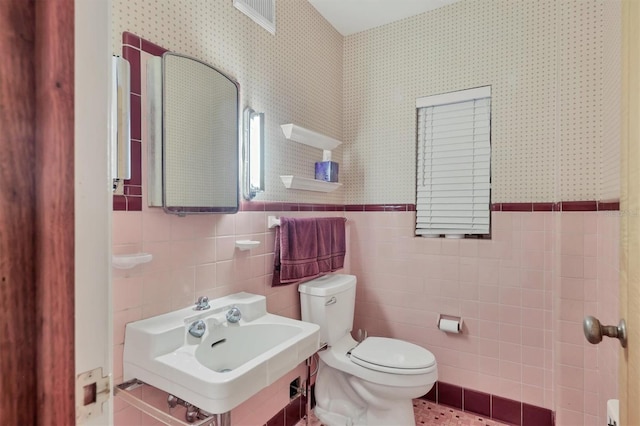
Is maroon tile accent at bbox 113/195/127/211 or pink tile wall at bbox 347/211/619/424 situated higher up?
maroon tile accent at bbox 113/195/127/211

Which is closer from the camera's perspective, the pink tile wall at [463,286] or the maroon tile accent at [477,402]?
the pink tile wall at [463,286]

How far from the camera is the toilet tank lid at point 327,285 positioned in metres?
1.93

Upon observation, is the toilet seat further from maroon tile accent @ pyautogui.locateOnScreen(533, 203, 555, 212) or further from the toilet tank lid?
maroon tile accent @ pyautogui.locateOnScreen(533, 203, 555, 212)

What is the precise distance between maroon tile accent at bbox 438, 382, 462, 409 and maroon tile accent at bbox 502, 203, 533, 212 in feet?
3.91

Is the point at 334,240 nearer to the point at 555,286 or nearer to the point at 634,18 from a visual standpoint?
the point at 555,286

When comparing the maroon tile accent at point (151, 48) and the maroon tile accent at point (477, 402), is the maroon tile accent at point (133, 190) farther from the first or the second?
the maroon tile accent at point (477, 402)

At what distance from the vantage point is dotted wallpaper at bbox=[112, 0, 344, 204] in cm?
129

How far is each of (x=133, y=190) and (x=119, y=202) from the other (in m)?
0.07

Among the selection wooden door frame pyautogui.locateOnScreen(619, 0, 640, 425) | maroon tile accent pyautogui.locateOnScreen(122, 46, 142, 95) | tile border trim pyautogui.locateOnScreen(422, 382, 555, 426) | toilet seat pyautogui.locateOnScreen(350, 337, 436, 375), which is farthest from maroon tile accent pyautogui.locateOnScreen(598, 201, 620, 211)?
maroon tile accent pyautogui.locateOnScreen(122, 46, 142, 95)

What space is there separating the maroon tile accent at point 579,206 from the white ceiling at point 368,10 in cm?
145

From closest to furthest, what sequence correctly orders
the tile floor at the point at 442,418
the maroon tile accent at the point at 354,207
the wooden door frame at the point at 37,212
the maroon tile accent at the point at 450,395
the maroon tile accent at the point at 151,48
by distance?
the wooden door frame at the point at 37,212 → the maroon tile accent at the point at 151,48 → the tile floor at the point at 442,418 → the maroon tile accent at the point at 450,395 → the maroon tile accent at the point at 354,207

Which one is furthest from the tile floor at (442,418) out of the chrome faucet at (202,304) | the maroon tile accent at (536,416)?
the chrome faucet at (202,304)

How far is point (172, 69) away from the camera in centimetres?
129

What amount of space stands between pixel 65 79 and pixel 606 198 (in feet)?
6.77
